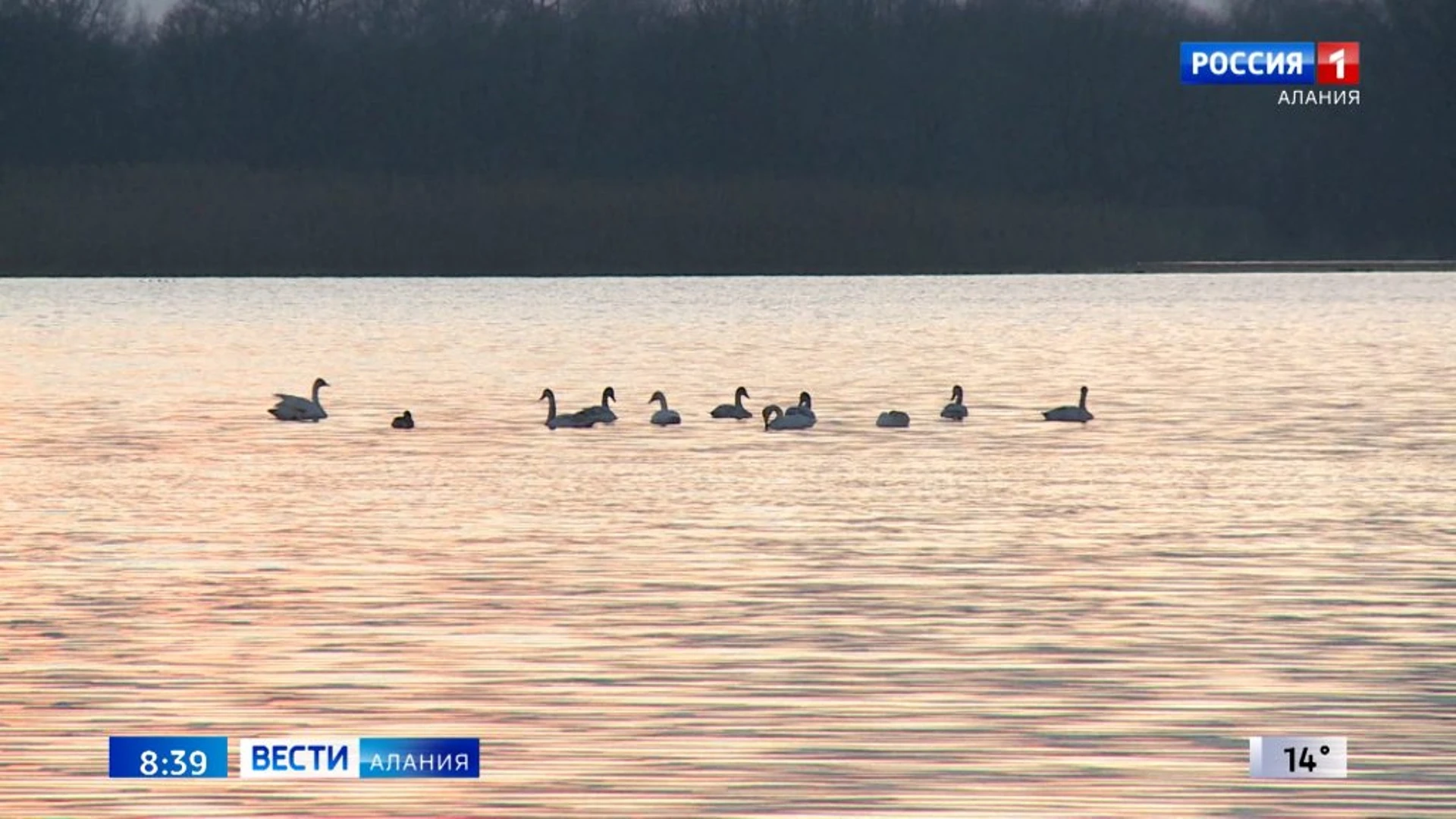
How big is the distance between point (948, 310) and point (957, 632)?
60.7 meters

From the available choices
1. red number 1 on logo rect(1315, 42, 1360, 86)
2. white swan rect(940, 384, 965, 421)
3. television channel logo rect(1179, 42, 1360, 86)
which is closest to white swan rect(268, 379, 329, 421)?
white swan rect(940, 384, 965, 421)

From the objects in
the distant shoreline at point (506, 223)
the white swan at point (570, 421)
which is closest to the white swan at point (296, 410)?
the white swan at point (570, 421)

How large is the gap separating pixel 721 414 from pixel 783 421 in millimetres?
1814

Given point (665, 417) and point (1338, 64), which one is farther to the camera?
point (1338, 64)

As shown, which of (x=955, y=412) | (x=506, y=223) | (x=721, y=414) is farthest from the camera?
(x=506, y=223)

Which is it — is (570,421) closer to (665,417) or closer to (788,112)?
(665,417)

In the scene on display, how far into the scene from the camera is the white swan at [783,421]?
30.6 m

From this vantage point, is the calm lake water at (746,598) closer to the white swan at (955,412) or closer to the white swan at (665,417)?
the white swan at (665,417)

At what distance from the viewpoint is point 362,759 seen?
1113 centimetres

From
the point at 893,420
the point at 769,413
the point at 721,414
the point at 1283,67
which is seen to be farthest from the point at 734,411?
the point at 1283,67

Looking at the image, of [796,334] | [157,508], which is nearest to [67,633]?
[157,508]

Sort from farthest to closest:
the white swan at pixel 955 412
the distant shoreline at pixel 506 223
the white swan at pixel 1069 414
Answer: the distant shoreline at pixel 506 223
the white swan at pixel 955 412
the white swan at pixel 1069 414

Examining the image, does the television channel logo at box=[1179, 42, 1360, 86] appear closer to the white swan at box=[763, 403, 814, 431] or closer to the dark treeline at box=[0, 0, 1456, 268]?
the dark treeline at box=[0, 0, 1456, 268]

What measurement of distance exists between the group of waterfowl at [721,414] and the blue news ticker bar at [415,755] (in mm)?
19036
